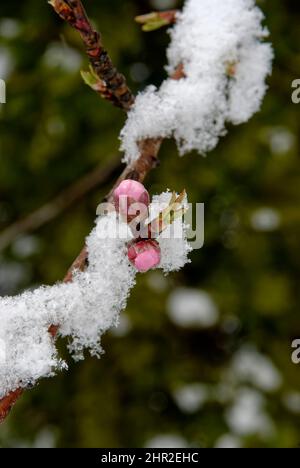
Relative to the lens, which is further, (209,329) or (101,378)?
(209,329)

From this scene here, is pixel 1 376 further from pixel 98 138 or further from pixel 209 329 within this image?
pixel 209 329

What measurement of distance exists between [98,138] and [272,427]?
904 millimetres

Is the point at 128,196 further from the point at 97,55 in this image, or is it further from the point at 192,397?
the point at 192,397

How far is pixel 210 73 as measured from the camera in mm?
887

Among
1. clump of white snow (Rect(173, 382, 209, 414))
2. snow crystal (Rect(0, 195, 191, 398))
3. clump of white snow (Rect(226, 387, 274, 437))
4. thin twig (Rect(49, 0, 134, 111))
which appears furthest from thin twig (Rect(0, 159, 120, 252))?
snow crystal (Rect(0, 195, 191, 398))

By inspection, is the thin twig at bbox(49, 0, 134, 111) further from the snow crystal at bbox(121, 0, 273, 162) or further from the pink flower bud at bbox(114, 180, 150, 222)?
the pink flower bud at bbox(114, 180, 150, 222)

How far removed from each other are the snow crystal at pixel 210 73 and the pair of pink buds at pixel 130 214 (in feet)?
0.71

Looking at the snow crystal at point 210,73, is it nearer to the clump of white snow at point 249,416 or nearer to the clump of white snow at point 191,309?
the clump of white snow at point 191,309

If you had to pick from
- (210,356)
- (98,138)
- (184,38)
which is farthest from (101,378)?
(184,38)

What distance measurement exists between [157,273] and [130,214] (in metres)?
1.11

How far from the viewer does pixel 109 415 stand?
61.8 inches

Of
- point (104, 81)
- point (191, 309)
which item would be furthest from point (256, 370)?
point (104, 81)

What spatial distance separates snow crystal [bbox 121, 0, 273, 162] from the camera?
33.5 inches
